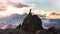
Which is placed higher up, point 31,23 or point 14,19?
point 14,19

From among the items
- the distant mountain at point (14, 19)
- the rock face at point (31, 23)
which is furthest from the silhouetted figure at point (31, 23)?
the distant mountain at point (14, 19)

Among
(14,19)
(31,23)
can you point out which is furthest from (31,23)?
(14,19)

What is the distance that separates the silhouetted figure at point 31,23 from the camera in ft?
15.7

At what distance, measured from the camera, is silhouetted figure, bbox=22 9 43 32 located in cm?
479

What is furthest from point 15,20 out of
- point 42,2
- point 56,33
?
point 56,33

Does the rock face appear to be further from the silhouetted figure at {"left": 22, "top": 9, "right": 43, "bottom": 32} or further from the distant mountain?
the distant mountain

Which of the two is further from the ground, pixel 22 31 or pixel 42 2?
pixel 42 2

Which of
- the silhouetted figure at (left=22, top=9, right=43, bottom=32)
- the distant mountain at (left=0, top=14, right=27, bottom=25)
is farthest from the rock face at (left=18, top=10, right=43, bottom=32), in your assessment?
the distant mountain at (left=0, top=14, right=27, bottom=25)

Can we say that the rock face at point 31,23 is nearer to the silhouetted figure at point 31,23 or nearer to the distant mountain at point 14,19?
the silhouetted figure at point 31,23

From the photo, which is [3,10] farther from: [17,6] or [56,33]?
[56,33]

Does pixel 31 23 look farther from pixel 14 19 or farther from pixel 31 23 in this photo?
pixel 14 19

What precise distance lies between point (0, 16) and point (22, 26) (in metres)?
0.82

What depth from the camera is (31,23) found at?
484cm

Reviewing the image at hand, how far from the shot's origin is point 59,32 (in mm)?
4836
